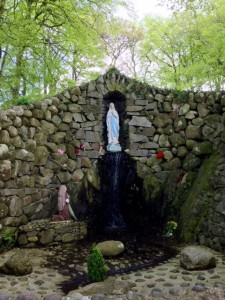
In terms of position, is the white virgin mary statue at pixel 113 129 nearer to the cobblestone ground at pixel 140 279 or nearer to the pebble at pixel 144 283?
the cobblestone ground at pixel 140 279

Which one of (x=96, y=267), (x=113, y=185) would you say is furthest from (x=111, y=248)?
(x=113, y=185)

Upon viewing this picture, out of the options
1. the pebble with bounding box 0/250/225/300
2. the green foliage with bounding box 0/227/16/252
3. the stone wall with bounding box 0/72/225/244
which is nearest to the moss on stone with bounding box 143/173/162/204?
the stone wall with bounding box 0/72/225/244

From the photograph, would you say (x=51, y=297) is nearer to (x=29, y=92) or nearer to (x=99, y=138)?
(x=99, y=138)

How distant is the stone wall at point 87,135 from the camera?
7887mm

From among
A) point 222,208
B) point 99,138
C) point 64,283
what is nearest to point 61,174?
point 99,138

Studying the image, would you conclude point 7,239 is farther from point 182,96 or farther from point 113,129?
point 182,96

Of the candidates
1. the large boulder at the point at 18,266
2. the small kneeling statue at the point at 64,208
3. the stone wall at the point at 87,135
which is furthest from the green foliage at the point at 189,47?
the large boulder at the point at 18,266

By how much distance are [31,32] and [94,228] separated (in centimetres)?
659

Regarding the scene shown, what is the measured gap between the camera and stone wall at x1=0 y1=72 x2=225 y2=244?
7887 mm

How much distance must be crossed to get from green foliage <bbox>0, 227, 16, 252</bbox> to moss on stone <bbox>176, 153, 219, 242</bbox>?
434 centimetres

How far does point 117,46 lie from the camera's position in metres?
19.3

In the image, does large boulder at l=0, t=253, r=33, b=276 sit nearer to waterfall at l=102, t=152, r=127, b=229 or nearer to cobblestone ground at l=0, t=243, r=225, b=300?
cobblestone ground at l=0, t=243, r=225, b=300

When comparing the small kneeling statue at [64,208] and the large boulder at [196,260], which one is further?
the small kneeling statue at [64,208]

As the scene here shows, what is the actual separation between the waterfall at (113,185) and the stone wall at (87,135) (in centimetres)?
50
